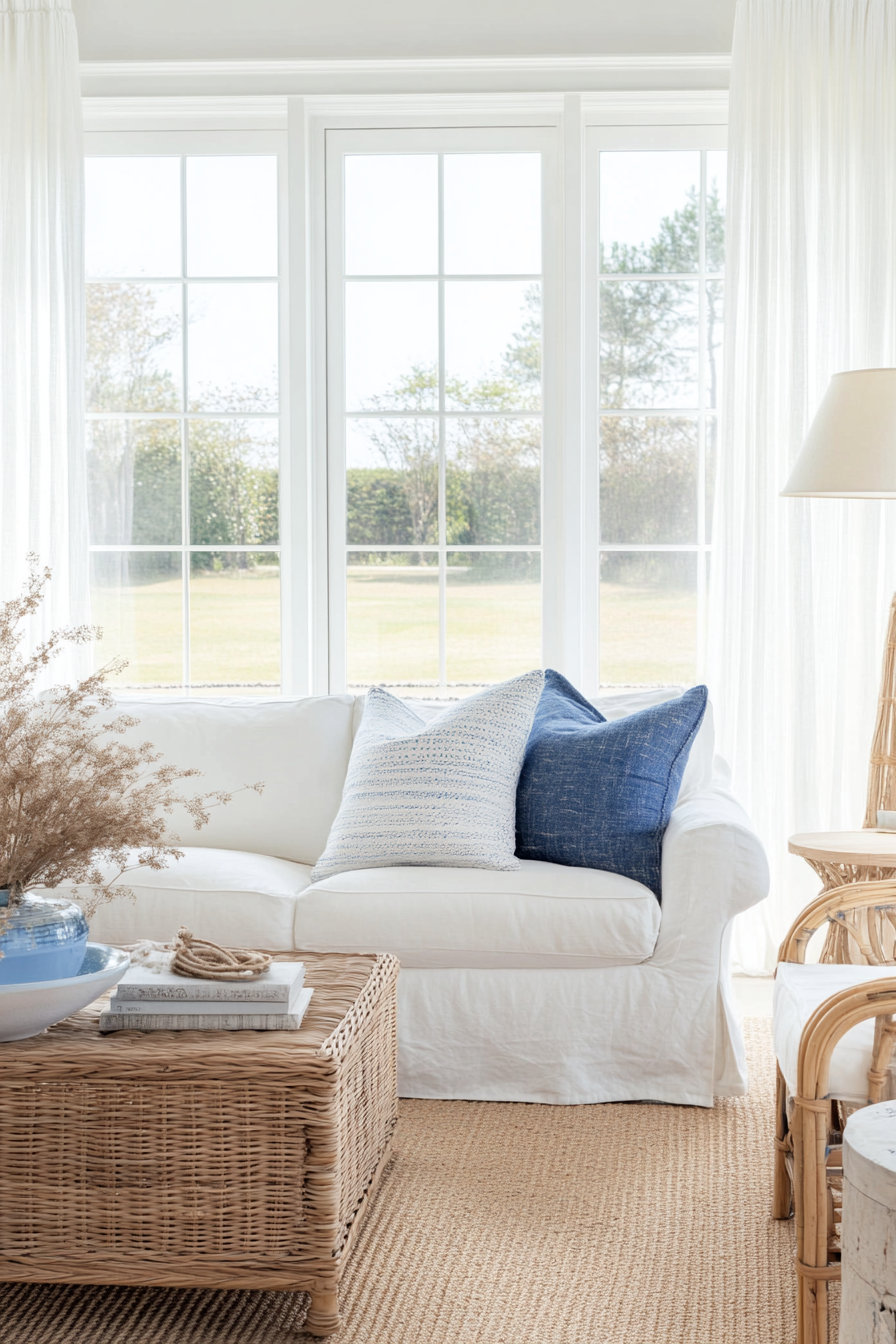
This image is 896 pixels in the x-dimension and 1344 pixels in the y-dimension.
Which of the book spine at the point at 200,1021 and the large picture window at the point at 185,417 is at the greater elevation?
the large picture window at the point at 185,417

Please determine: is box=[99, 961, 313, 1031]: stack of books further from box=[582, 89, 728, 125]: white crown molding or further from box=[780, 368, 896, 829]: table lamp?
box=[582, 89, 728, 125]: white crown molding

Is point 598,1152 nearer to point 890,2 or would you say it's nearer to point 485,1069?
point 485,1069

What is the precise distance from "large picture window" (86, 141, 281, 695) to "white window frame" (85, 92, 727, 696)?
3.2 inches

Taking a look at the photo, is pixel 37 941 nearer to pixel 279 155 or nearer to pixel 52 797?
pixel 52 797

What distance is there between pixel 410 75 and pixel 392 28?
15 centimetres

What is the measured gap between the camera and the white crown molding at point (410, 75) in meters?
3.80

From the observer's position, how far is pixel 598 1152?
2.41 meters

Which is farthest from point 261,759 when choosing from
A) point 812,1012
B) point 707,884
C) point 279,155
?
point 279,155

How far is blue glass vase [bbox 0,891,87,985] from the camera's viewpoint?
1.73 meters

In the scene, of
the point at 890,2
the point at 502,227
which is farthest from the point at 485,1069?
the point at 890,2

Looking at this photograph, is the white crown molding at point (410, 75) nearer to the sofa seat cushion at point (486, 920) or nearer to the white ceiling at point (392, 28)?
the white ceiling at point (392, 28)

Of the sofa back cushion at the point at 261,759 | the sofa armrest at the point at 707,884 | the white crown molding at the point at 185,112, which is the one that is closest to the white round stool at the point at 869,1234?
the sofa armrest at the point at 707,884

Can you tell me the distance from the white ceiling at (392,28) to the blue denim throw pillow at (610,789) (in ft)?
7.15

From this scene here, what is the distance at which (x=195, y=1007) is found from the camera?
6.10ft
